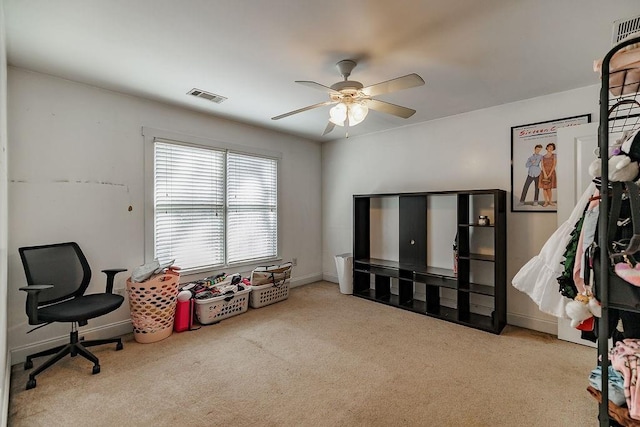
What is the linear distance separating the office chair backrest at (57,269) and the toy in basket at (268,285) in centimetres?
174

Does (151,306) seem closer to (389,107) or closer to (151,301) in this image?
(151,301)

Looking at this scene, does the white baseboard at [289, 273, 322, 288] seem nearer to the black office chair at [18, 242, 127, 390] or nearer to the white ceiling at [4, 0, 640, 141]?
the black office chair at [18, 242, 127, 390]

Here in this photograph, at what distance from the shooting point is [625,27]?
177 cm

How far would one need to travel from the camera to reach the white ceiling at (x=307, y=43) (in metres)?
1.76

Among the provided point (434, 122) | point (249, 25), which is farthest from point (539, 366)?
point (249, 25)

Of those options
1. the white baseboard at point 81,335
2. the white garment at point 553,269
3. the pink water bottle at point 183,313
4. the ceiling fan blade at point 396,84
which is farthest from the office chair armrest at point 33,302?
the white garment at point 553,269

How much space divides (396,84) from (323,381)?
223 centimetres

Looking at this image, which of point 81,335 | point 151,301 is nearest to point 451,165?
point 151,301

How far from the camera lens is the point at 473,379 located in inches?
87.1

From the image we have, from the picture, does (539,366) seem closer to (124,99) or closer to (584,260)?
(584,260)

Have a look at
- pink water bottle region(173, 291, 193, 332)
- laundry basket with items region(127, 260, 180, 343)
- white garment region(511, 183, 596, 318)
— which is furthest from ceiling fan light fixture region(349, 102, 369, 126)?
pink water bottle region(173, 291, 193, 332)

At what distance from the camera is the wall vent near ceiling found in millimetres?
1726

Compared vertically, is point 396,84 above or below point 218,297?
above

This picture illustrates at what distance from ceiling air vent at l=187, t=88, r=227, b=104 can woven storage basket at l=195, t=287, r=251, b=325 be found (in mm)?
2220
